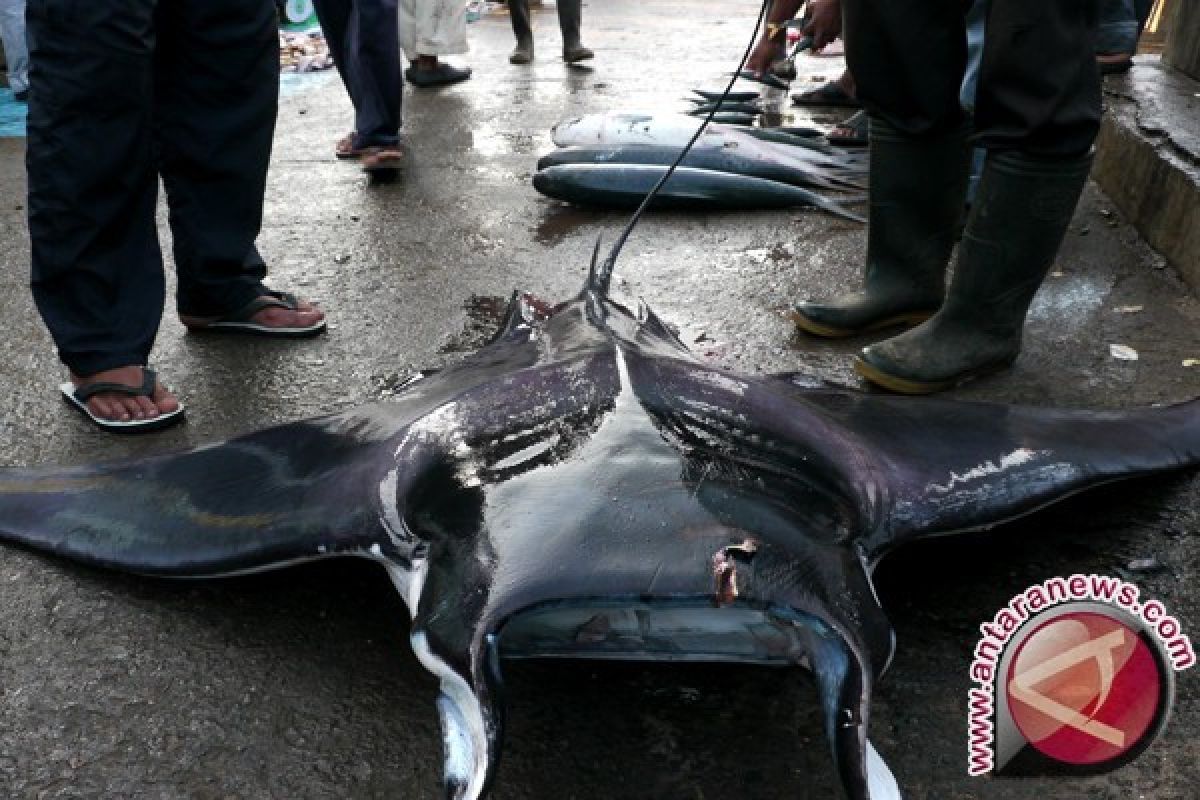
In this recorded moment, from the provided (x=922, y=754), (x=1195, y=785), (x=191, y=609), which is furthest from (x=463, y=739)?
(x=1195, y=785)

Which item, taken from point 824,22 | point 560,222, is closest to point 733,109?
point 560,222

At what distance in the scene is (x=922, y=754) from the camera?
1404mm

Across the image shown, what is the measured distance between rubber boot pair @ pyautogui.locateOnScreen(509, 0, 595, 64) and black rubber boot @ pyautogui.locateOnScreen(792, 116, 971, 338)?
18.4 feet

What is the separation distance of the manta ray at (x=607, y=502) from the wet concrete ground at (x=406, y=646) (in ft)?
0.56

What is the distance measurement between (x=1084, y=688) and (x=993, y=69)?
1.53m

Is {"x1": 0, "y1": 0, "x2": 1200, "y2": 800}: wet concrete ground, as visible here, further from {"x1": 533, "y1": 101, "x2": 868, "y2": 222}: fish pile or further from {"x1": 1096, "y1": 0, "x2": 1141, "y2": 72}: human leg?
{"x1": 1096, "y1": 0, "x2": 1141, "y2": 72}: human leg

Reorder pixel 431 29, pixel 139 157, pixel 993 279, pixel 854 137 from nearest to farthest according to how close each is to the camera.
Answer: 1. pixel 139 157
2. pixel 993 279
3. pixel 854 137
4. pixel 431 29

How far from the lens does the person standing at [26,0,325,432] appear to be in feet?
7.25

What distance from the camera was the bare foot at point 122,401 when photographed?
2.43 m

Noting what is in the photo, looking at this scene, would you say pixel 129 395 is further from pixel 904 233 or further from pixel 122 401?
pixel 904 233

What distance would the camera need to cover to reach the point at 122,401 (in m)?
2.45

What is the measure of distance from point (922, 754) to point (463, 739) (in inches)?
28.4

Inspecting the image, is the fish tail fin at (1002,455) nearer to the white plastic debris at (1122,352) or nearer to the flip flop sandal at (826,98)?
the white plastic debris at (1122,352)

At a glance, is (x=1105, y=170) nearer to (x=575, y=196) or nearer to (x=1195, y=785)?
(x=575, y=196)
